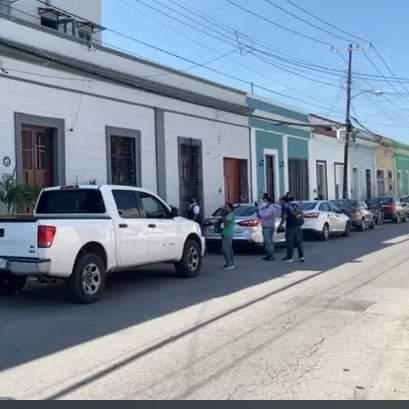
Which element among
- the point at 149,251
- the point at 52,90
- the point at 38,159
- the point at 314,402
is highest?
the point at 52,90

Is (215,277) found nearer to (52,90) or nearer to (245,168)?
(52,90)

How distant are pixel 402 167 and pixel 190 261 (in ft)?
165

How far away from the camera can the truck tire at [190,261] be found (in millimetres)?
12711

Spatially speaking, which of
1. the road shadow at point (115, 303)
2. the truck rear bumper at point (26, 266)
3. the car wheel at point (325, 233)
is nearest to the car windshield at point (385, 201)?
the car wheel at point (325, 233)

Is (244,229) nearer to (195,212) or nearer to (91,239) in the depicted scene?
(195,212)

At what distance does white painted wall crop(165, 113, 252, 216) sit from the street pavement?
10.5 metres

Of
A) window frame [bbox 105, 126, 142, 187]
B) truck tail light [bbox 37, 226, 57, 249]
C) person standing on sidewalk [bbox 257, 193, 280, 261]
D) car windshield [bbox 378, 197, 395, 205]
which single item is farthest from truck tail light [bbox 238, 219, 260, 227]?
car windshield [bbox 378, 197, 395, 205]

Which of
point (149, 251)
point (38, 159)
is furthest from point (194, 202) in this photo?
point (149, 251)

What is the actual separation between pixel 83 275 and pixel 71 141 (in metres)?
9.01

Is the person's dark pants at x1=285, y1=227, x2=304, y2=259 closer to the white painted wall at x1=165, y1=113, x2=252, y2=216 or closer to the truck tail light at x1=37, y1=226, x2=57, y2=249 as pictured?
the white painted wall at x1=165, y1=113, x2=252, y2=216

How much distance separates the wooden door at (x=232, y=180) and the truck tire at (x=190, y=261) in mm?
13456

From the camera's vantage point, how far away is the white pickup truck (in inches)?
366

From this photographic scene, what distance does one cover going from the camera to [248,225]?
Result: 688 inches

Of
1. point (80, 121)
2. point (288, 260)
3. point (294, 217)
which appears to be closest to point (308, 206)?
point (294, 217)
